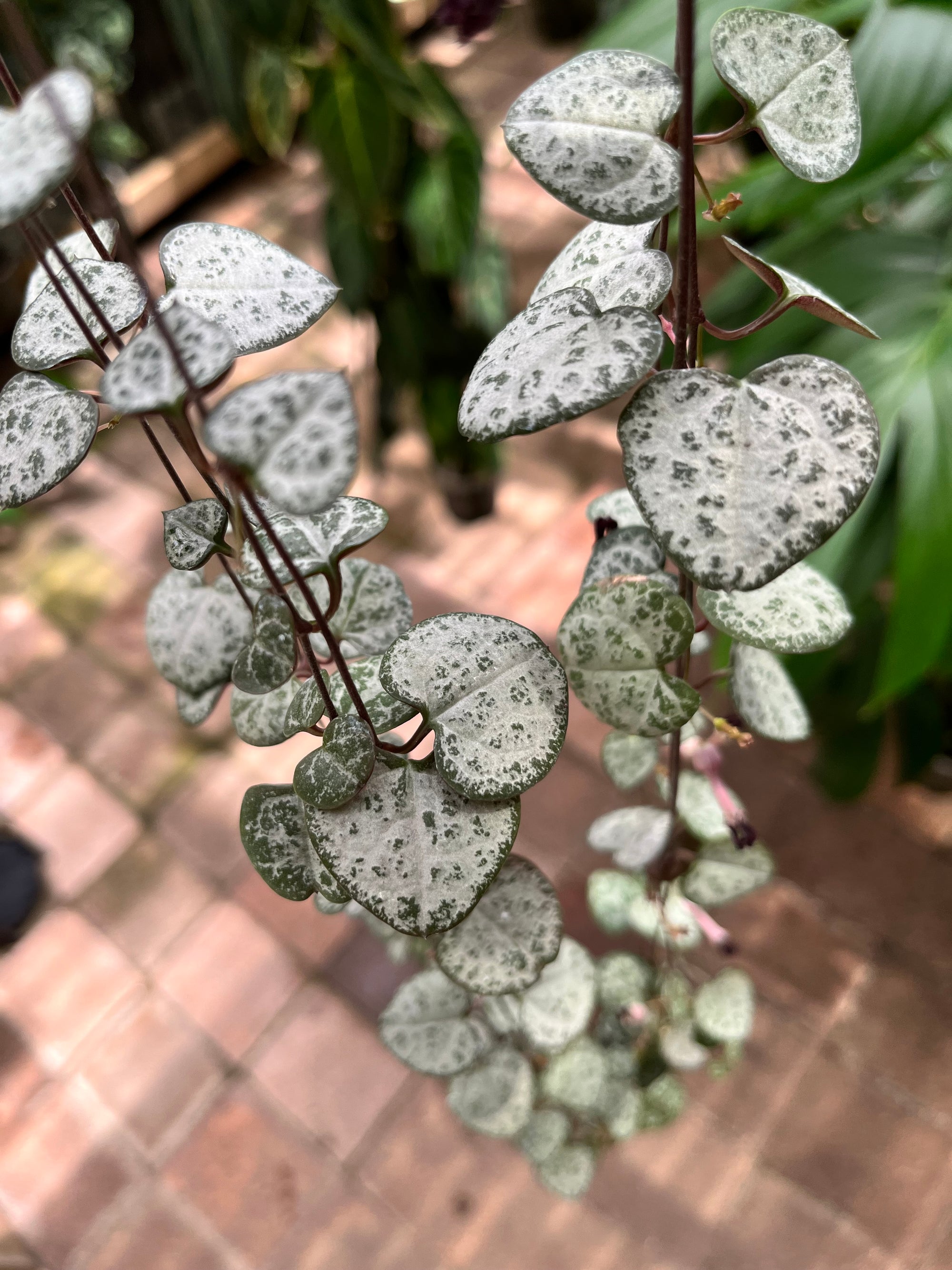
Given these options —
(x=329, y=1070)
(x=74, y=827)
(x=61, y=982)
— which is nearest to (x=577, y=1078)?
(x=329, y=1070)

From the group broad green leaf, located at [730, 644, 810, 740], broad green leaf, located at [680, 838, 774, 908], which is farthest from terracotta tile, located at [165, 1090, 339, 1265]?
broad green leaf, located at [730, 644, 810, 740]

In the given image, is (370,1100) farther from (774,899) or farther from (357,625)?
(357,625)

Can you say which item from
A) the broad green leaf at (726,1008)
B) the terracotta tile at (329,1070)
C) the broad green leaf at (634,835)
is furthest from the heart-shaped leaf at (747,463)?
the terracotta tile at (329,1070)

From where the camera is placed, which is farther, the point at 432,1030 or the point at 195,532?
the point at 432,1030

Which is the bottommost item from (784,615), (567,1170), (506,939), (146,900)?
(146,900)

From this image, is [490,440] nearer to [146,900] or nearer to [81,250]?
[81,250]

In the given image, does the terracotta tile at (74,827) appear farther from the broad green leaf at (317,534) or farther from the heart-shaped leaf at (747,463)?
the heart-shaped leaf at (747,463)

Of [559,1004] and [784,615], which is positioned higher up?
[784,615]
